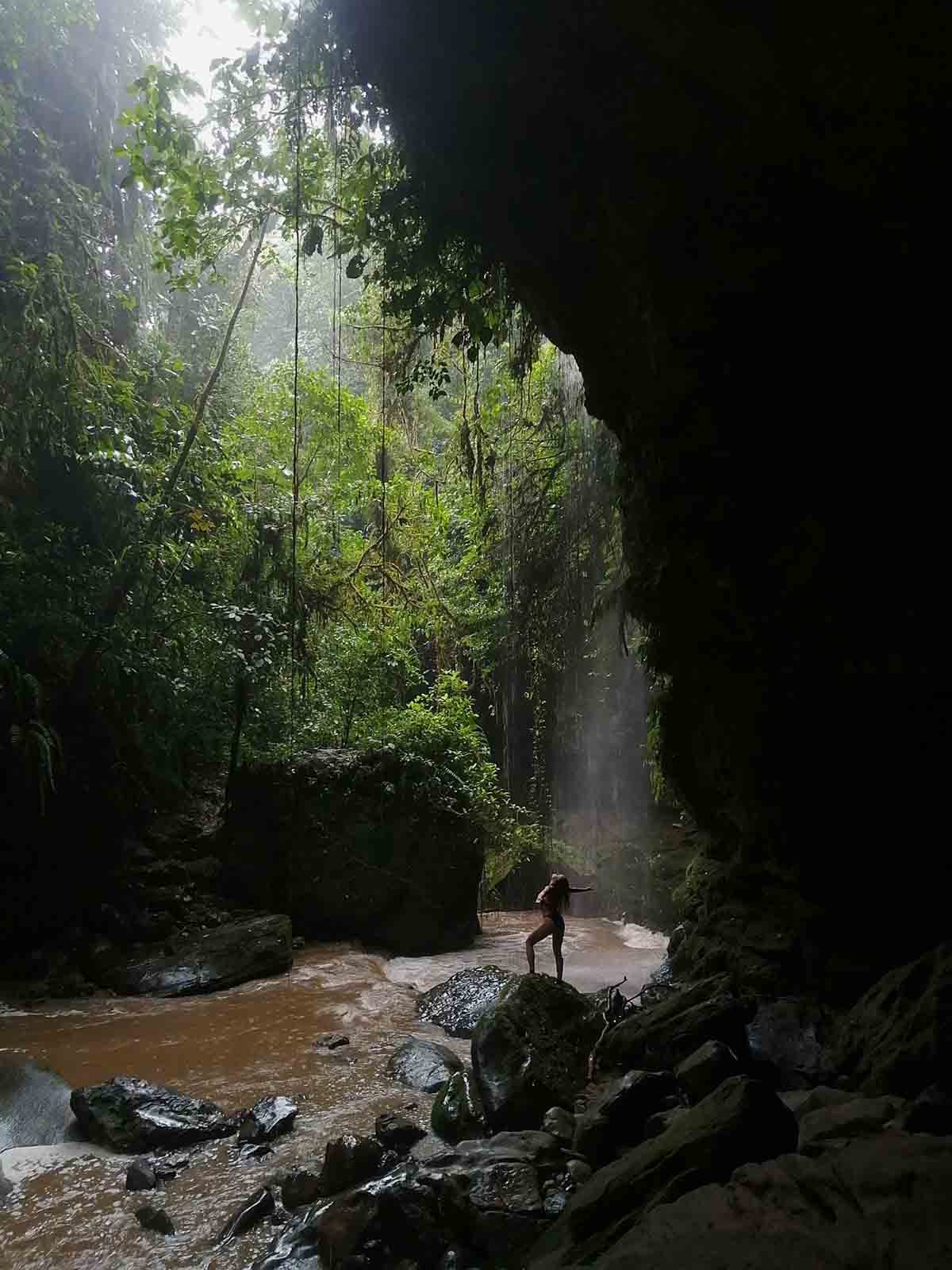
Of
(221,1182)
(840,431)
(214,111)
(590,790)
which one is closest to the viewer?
(221,1182)

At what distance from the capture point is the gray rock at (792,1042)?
437 cm

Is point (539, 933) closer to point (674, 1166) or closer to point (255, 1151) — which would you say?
point (255, 1151)

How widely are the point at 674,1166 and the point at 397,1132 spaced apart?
1.96 meters

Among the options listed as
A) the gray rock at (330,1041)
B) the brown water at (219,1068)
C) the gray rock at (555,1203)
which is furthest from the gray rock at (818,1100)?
the gray rock at (330,1041)

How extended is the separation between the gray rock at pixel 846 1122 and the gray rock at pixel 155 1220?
279cm

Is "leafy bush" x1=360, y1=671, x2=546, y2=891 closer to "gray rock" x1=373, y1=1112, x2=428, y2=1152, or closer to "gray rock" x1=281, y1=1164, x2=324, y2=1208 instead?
"gray rock" x1=373, y1=1112, x2=428, y2=1152

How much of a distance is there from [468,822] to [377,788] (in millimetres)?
1396

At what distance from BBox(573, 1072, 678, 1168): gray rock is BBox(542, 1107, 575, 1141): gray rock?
0.10 m

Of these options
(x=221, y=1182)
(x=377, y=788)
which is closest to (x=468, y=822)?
(x=377, y=788)

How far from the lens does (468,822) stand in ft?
36.4

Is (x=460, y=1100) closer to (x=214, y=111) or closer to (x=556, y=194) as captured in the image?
(x=556, y=194)

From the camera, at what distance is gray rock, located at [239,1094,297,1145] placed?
4.44 meters

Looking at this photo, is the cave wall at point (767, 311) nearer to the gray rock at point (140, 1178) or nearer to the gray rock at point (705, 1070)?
the gray rock at point (705, 1070)

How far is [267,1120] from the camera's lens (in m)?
4.57
